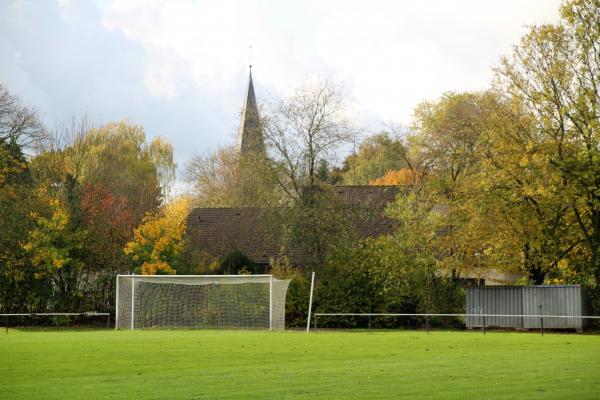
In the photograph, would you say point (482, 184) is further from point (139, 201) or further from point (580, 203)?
point (139, 201)

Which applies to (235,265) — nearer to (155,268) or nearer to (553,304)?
(155,268)

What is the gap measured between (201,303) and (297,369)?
20.3 meters

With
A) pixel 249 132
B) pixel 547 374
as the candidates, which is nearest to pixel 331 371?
pixel 547 374

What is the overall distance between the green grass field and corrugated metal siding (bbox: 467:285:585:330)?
10092mm

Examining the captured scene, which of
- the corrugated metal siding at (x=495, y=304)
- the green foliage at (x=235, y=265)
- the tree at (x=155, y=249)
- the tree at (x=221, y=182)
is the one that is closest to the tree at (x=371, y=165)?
the tree at (x=221, y=182)

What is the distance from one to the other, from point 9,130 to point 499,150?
1110 inches

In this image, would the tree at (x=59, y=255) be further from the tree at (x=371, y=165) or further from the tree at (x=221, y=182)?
the tree at (x=371, y=165)

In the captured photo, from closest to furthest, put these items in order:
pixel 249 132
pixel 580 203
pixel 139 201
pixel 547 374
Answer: pixel 547 374 < pixel 580 203 < pixel 249 132 < pixel 139 201

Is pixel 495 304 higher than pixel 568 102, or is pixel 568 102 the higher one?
pixel 568 102

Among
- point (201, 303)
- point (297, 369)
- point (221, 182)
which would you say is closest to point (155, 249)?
point (201, 303)

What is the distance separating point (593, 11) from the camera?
38031mm

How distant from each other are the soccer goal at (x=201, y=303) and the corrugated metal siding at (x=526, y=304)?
8394mm

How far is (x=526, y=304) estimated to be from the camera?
38.8 metres

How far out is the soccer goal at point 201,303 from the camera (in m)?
38.4
